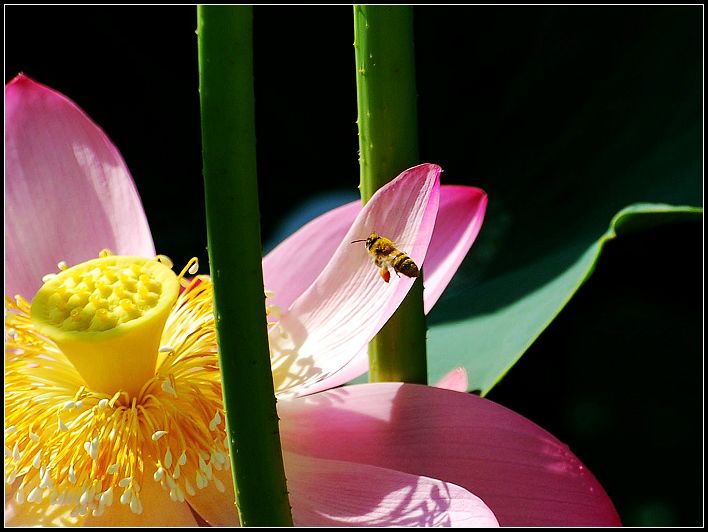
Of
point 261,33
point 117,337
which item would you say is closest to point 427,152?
point 261,33

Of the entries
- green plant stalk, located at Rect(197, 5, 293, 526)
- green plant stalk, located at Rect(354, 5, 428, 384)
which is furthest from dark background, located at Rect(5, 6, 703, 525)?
green plant stalk, located at Rect(197, 5, 293, 526)

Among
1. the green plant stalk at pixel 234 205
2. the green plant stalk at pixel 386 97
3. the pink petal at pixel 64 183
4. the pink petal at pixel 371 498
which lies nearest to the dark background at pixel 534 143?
the pink petal at pixel 64 183

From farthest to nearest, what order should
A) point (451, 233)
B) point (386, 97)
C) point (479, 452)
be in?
point (451, 233)
point (479, 452)
point (386, 97)

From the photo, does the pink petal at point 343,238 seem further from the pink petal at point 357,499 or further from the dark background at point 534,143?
the dark background at point 534,143

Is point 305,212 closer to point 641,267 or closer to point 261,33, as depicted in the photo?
point 261,33

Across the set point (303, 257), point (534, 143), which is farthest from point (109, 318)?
point (534, 143)

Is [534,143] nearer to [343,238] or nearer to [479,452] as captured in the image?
[343,238]
